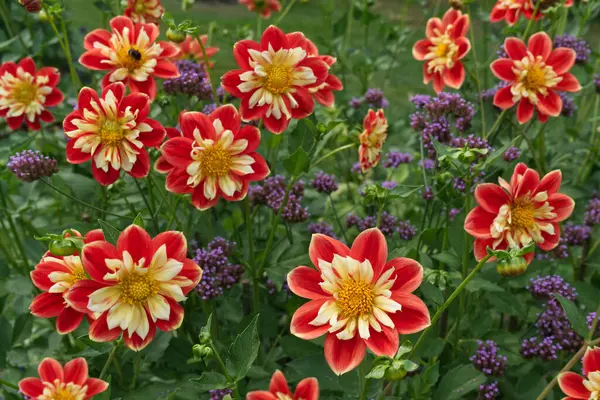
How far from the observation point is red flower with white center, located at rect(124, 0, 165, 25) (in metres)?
1.75

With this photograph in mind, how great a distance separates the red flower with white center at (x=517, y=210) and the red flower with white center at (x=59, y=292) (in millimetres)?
619

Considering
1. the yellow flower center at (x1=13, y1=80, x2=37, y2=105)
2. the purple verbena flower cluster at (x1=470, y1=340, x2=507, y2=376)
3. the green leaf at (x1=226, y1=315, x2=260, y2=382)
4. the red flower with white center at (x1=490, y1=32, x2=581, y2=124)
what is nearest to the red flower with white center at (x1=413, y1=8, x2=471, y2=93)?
the red flower with white center at (x1=490, y1=32, x2=581, y2=124)

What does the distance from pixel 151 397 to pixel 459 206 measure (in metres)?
0.82

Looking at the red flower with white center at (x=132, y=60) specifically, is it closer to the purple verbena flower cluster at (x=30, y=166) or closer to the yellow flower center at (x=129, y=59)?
the yellow flower center at (x=129, y=59)

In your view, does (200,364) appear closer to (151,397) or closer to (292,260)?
(151,397)

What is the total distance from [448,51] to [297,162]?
0.60 metres

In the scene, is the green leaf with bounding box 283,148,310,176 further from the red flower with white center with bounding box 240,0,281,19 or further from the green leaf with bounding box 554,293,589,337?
the red flower with white center with bounding box 240,0,281,19

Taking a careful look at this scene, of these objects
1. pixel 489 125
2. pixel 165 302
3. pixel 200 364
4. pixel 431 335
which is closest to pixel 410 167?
pixel 489 125

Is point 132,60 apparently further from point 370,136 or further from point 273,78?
point 370,136

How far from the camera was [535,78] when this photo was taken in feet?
4.87

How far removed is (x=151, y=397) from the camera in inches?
54.6

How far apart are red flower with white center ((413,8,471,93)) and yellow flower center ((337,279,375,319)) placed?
733mm

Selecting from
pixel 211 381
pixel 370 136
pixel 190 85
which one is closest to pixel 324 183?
pixel 370 136

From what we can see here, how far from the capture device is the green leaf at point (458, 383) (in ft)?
4.41
